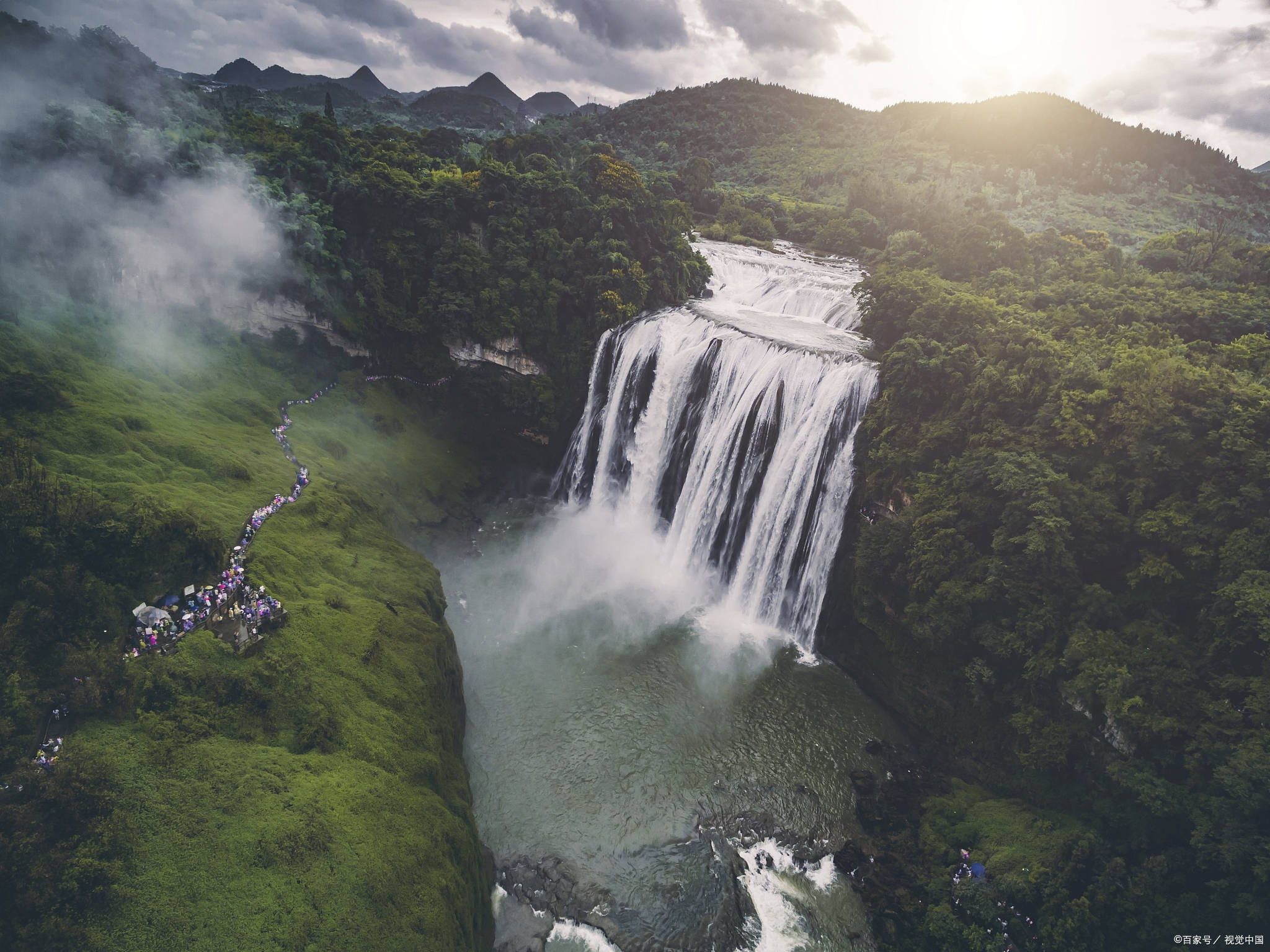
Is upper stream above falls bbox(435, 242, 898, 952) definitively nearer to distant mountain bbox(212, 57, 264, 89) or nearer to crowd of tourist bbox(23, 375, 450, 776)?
crowd of tourist bbox(23, 375, 450, 776)

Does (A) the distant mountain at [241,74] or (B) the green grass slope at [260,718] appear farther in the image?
(A) the distant mountain at [241,74]

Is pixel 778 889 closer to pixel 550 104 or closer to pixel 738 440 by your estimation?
pixel 738 440

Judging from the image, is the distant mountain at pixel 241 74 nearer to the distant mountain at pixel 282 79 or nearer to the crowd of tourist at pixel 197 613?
the distant mountain at pixel 282 79

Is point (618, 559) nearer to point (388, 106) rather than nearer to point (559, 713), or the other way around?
point (559, 713)

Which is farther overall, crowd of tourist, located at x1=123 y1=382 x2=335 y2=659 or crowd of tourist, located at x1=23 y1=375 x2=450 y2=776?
crowd of tourist, located at x1=123 y1=382 x2=335 y2=659

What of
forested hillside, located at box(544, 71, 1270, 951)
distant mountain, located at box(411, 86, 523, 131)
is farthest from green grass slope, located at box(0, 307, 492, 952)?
distant mountain, located at box(411, 86, 523, 131)

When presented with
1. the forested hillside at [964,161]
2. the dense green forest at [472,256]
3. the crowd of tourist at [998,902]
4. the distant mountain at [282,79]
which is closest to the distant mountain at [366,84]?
the distant mountain at [282,79]
